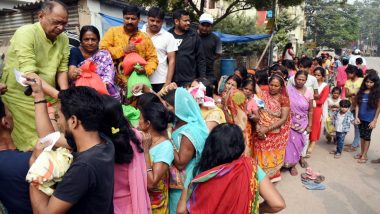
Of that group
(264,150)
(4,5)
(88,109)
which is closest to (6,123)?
(88,109)

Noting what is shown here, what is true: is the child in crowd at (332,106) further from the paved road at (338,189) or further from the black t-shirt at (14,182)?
the black t-shirt at (14,182)

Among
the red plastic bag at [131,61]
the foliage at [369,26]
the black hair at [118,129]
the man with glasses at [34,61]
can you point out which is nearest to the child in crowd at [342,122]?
the red plastic bag at [131,61]

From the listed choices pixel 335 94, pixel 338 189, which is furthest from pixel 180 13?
pixel 335 94

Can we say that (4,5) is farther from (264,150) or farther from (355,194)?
(355,194)

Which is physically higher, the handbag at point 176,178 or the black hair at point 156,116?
the black hair at point 156,116

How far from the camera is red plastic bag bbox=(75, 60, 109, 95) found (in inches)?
107

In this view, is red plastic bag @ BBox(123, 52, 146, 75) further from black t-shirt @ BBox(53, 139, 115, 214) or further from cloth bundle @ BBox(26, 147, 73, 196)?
cloth bundle @ BBox(26, 147, 73, 196)

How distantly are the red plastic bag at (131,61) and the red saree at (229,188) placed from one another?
1651mm

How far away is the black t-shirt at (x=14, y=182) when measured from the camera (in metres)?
1.60

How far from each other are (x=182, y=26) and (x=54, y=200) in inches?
124

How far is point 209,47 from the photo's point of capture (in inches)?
193

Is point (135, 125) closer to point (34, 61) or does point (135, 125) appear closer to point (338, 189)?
point (34, 61)

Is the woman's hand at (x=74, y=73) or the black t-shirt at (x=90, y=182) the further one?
the woman's hand at (x=74, y=73)

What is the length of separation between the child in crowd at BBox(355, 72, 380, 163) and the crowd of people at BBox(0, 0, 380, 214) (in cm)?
205
